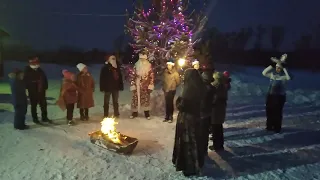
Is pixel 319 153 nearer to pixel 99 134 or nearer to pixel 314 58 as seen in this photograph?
pixel 99 134

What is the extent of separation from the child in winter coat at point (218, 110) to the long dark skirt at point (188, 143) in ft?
4.94

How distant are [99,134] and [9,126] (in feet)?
10.4

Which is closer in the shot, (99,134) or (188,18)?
(99,134)

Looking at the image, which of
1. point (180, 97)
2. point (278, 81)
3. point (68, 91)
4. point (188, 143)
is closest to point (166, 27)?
point (68, 91)

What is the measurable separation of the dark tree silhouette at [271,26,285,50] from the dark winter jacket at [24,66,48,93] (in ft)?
104

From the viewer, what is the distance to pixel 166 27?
1127cm

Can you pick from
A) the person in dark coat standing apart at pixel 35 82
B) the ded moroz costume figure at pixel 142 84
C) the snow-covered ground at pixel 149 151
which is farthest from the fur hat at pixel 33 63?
the ded moroz costume figure at pixel 142 84

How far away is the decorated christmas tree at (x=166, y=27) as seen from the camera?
11125 millimetres

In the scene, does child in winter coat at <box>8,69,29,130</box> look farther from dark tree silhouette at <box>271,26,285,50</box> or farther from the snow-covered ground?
dark tree silhouette at <box>271,26,285,50</box>

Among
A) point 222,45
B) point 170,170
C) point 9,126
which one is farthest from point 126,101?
point 222,45

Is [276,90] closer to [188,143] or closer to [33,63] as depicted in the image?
[188,143]

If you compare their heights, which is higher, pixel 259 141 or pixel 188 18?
pixel 188 18

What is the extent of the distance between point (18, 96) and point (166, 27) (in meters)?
5.46

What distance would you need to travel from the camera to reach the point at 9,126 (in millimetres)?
8938
